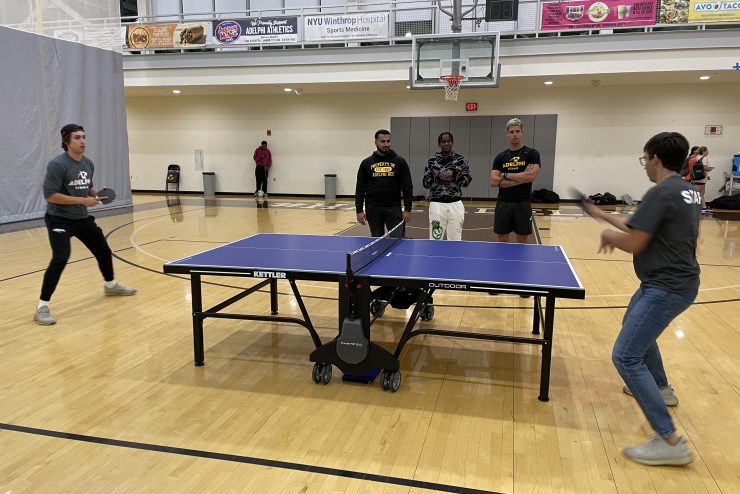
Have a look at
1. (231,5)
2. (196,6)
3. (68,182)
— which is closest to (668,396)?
(68,182)

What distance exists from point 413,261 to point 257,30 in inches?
485

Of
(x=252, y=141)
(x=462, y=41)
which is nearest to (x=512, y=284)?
(x=462, y=41)

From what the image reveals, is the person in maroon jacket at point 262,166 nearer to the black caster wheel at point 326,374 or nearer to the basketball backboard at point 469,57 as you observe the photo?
the basketball backboard at point 469,57

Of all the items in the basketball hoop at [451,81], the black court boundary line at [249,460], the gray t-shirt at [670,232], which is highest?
the basketball hoop at [451,81]

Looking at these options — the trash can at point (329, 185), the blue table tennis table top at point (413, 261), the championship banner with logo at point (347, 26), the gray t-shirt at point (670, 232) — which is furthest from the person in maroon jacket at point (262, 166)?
the gray t-shirt at point (670, 232)

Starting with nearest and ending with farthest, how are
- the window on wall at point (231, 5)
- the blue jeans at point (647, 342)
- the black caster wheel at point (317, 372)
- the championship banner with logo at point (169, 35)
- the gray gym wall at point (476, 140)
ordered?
the blue jeans at point (647, 342) → the black caster wheel at point (317, 372) → the championship banner with logo at point (169, 35) → the gray gym wall at point (476, 140) → the window on wall at point (231, 5)

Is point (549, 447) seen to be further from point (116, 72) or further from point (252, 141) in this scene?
point (252, 141)

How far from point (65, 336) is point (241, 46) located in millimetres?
11667

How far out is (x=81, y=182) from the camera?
202 inches

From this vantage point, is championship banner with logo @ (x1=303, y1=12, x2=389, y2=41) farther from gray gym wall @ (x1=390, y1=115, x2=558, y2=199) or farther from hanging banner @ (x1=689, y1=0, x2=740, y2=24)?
hanging banner @ (x1=689, y1=0, x2=740, y2=24)

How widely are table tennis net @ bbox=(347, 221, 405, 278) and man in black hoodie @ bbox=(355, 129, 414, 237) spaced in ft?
3.39

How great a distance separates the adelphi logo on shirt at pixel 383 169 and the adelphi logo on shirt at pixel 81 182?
113 inches

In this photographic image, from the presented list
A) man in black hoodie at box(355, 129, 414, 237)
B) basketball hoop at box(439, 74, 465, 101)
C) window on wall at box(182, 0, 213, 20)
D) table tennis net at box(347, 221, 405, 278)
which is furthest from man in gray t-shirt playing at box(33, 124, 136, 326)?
window on wall at box(182, 0, 213, 20)

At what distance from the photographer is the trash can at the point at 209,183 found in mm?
18438
